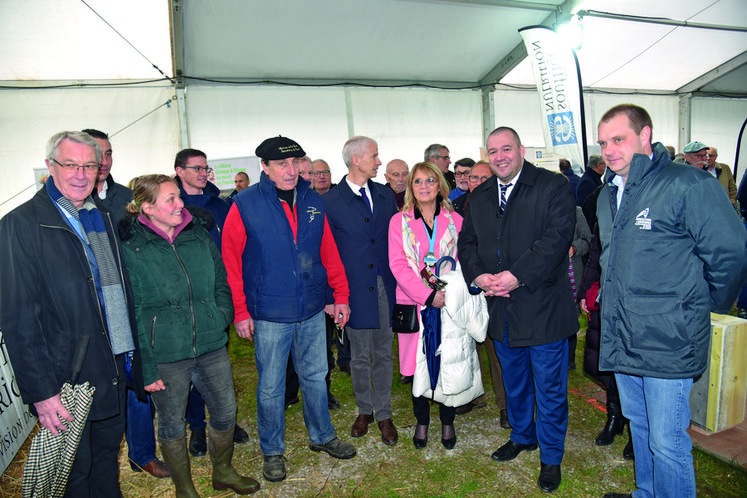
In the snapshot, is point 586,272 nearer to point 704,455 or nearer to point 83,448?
point 704,455

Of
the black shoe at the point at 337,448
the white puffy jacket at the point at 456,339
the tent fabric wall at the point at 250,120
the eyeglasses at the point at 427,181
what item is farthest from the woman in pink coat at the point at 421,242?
Result: the tent fabric wall at the point at 250,120

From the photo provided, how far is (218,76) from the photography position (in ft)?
30.4

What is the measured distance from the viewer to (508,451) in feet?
10.2

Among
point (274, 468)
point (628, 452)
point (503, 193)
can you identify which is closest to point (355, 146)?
point (503, 193)

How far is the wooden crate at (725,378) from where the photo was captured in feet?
10.2

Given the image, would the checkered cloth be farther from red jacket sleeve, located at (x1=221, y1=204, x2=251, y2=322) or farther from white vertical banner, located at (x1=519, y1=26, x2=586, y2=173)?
white vertical banner, located at (x1=519, y1=26, x2=586, y2=173)

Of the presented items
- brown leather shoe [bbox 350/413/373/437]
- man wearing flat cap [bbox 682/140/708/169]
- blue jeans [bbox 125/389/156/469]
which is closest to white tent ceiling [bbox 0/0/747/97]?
man wearing flat cap [bbox 682/140/708/169]

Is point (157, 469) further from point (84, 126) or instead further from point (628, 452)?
point (84, 126)

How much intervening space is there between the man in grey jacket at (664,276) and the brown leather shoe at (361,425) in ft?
6.31

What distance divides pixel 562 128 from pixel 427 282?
630 cm

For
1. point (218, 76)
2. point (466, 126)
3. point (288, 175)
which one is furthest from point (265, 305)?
point (466, 126)

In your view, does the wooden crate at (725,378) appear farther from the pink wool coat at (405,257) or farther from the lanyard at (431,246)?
the lanyard at (431,246)

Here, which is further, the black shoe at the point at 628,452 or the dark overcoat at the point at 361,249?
the dark overcoat at the point at 361,249

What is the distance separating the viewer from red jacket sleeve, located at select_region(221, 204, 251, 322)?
293 centimetres
